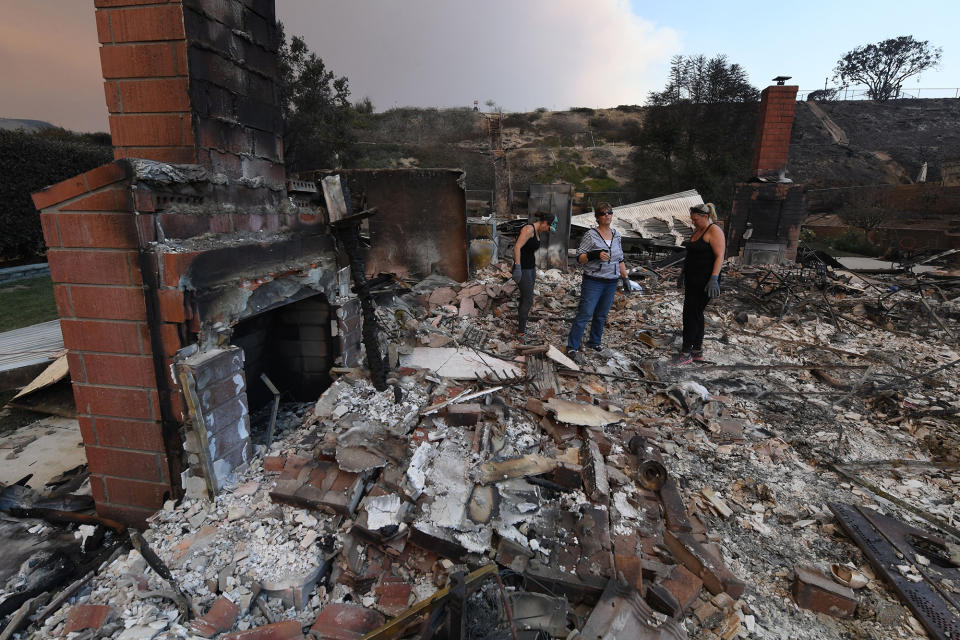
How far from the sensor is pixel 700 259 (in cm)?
489

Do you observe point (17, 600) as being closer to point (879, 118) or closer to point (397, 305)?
point (397, 305)

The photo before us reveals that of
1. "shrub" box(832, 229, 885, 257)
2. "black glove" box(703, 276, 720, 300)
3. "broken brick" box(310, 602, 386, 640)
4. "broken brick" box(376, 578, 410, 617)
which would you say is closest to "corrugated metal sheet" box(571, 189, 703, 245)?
"shrub" box(832, 229, 885, 257)

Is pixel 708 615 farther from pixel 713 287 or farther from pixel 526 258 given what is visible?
pixel 526 258

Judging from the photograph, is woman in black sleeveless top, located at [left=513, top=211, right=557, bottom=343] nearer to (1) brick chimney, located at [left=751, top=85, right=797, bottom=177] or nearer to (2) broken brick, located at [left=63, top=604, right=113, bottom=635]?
(2) broken brick, located at [left=63, top=604, right=113, bottom=635]

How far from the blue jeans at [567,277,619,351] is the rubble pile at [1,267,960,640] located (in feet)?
1.59

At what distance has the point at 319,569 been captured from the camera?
2178 millimetres

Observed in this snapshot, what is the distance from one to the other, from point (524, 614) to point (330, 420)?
190cm

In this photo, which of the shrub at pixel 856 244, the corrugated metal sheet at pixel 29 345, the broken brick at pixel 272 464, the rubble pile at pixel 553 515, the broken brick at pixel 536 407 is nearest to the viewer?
the rubble pile at pixel 553 515

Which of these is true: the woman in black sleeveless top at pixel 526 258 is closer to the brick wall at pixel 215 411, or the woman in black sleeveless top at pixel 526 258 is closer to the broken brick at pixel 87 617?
the brick wall at pixel 215 411

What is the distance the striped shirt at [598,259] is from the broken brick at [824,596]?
3197 millimetres

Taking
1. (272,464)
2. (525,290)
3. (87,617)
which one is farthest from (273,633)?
(525,290)

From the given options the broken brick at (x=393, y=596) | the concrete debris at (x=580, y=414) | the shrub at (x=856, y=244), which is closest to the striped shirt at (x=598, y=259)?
the concrete debris at (x=580, y=414)

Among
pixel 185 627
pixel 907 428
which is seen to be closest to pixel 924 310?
pixel 907 428

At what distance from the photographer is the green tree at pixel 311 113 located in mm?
19234
